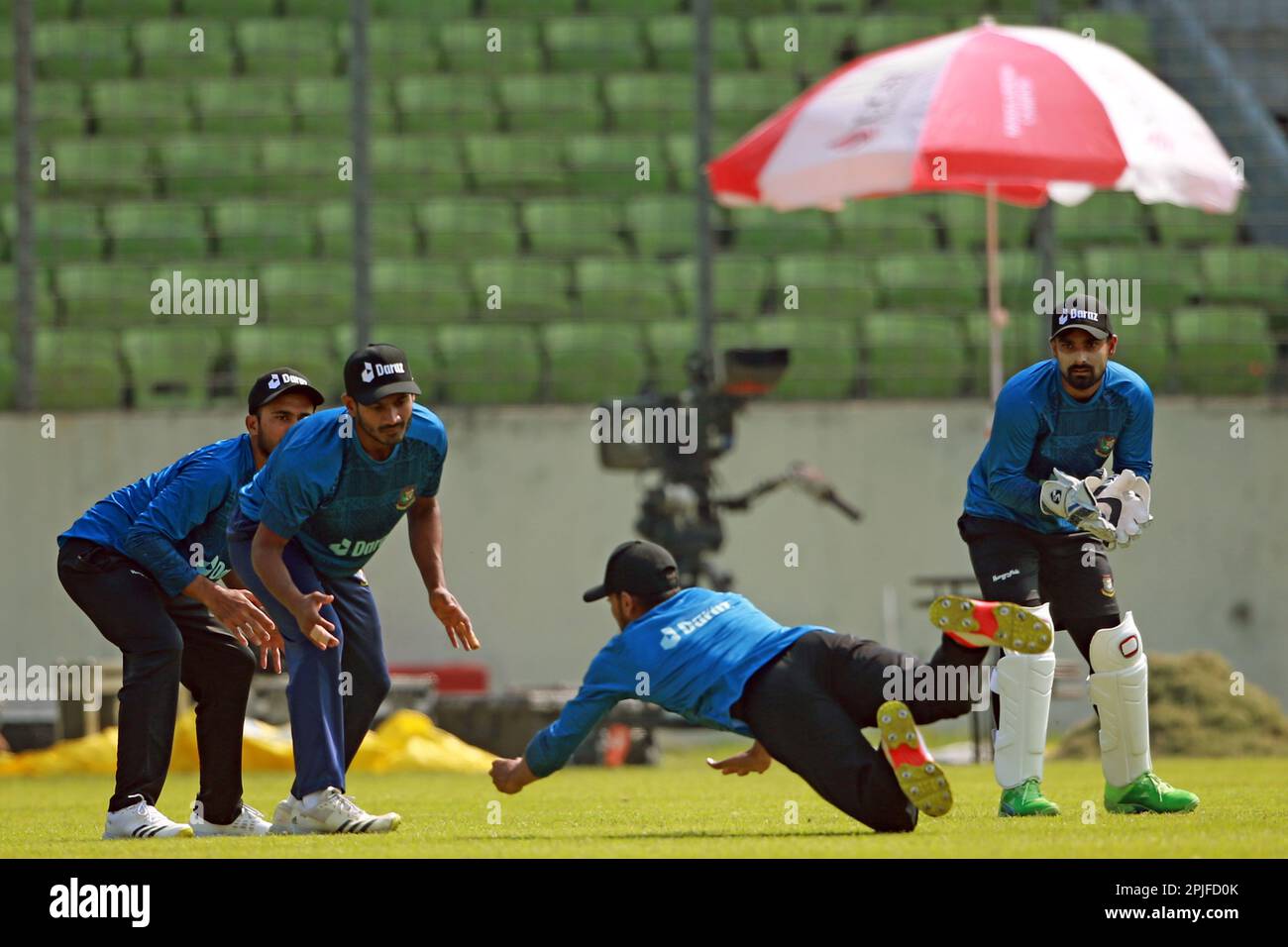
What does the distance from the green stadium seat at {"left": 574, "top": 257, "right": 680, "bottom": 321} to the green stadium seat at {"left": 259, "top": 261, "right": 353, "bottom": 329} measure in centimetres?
166

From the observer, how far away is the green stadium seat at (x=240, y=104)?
1652cm

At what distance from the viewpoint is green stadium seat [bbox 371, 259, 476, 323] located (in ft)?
51.5

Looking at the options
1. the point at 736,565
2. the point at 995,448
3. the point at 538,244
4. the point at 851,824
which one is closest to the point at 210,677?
the point at 851,824

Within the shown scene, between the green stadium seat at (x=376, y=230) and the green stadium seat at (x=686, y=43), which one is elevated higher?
the green stadium seat at (x=686, y=43)

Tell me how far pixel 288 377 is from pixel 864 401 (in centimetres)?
829

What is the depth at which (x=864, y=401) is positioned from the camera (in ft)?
48.8

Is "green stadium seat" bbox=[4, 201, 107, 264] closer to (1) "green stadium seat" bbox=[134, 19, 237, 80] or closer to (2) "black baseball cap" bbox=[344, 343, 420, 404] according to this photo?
(1) "green stadium seat" bbox=[134, 19, 237, 80]

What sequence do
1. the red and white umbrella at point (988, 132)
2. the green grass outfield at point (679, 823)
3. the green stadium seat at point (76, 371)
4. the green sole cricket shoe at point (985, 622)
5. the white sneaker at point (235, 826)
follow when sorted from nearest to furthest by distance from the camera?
the green grass outfield at point (679, 823), the green sole cricket shoe at point (985, 622), the white sneaker at point (235, 826), the red and white umbrella at point (988, 132), the green stadium seat at point (76, 371)

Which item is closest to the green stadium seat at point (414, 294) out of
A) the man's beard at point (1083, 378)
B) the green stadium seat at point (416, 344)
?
the green stadium seat at point (416, 344)

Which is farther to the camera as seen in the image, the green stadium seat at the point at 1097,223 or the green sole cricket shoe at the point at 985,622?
the green stadium seat at the point at 1097,223

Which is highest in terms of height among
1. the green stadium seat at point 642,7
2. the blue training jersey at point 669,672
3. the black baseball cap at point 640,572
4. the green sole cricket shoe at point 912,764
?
the green stadium seat at point 642,7

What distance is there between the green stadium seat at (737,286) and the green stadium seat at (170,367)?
3.47 m

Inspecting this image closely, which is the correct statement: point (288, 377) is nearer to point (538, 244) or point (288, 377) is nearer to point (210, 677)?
point (210, 677)

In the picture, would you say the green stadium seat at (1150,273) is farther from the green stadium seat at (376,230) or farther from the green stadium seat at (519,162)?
the green stadium seat at (376,230)
